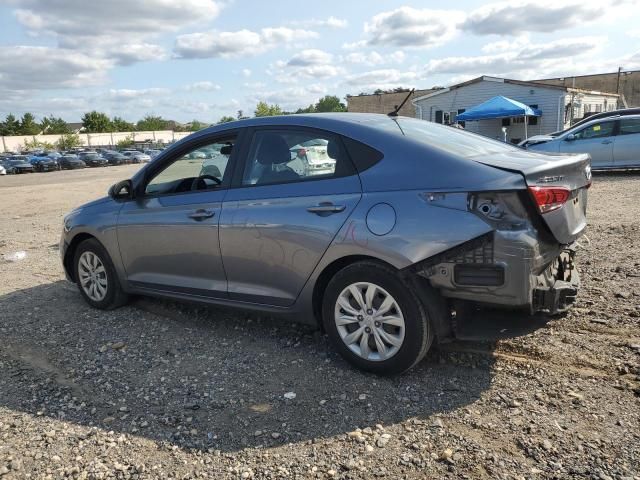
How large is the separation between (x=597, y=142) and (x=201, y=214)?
13363mm

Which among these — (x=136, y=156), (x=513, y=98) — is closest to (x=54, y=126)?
(x=136, y=156)

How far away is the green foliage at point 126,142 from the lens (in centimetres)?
8945

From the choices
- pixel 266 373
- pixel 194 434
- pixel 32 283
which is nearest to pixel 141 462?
pixel 194 434

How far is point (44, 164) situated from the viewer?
1970 inches

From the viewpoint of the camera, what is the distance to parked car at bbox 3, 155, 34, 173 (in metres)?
47.4

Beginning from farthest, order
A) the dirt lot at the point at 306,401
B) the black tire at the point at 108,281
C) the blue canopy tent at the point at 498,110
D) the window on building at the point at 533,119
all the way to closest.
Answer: the window on building at the point at 533,119 → the blue canopy tent at the point at 498,110 → the black tire at the point at 108,281 → the dirt lot at the point at 306,401

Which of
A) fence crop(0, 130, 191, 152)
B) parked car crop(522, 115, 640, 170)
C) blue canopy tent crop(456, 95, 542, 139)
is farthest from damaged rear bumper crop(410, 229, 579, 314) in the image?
fence crop(0, 130, 191, 152)

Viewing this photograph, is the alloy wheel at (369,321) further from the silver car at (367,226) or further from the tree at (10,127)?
the tree at (10,127)

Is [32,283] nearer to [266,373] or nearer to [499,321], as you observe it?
[266,373]

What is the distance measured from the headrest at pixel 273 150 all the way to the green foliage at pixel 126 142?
90.3 meters

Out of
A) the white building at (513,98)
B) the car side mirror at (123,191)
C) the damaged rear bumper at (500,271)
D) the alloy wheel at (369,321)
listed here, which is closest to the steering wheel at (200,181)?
the car side mirror at (123,191)

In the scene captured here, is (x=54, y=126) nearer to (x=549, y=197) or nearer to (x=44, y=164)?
(x=44, y=164)

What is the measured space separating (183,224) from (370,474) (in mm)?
2562

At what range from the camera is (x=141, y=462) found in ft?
9.59
